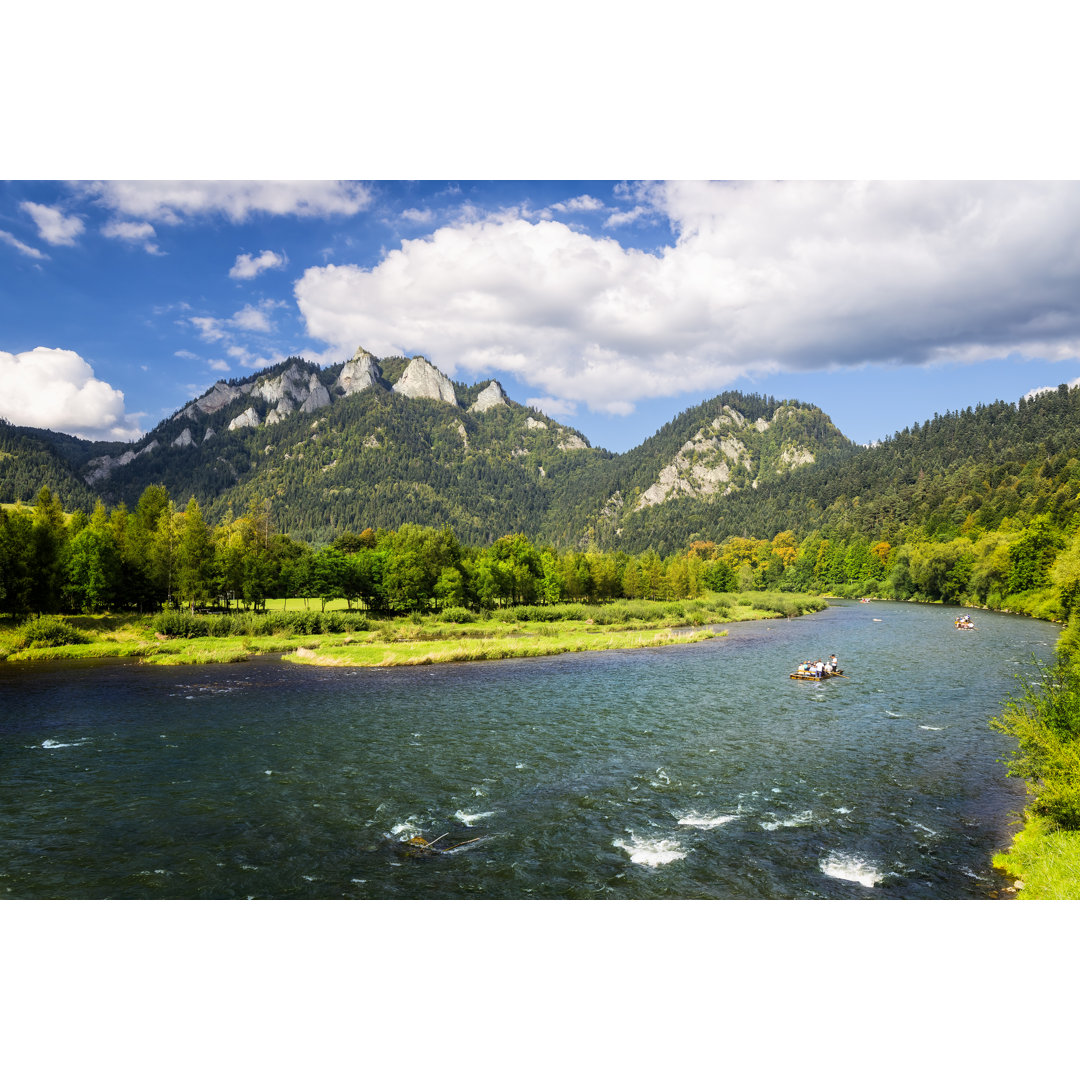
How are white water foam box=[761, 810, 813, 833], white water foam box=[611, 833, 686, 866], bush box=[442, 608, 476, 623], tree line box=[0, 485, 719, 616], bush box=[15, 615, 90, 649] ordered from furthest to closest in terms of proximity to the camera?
bush box=[442, 608, 476, 623]
tree line box=[0, 485, 719, 616]
bush box=[15, 615, 90, 649]
white water foam box=[761, 810, 813, 833]
white water foam box=[611, 833, 686, 866]

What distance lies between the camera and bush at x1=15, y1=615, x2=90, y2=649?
147ft

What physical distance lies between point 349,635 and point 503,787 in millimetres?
40821

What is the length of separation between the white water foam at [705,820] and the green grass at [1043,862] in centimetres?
616

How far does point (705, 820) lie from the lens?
17391 mm

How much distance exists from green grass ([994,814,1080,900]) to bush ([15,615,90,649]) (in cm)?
5595

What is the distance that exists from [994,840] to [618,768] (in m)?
10.6

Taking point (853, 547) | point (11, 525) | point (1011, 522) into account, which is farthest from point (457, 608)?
point (853, 547)

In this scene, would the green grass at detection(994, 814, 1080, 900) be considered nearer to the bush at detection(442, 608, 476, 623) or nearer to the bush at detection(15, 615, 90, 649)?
the bush at detection(15, 615, 90, 649)

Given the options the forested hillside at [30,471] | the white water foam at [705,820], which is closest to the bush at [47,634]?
the white water foam at [705,820]

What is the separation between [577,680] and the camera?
A: 3888 centimetres

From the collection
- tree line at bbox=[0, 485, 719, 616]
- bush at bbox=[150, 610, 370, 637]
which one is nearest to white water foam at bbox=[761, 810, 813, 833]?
bush at bbox=[150, 610, 370, 637]

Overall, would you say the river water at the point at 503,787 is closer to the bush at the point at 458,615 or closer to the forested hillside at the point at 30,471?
the bush at the point at 458,615

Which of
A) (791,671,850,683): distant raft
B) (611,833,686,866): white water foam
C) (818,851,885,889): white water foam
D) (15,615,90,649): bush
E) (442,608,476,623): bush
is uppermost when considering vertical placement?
(15,615,90,649): bush
